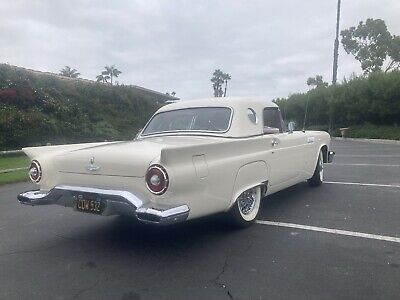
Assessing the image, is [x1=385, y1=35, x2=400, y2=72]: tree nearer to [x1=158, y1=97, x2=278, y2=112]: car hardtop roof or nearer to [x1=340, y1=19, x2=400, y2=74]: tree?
[x1=340, y1=19, x2=400, y2=74]: tree

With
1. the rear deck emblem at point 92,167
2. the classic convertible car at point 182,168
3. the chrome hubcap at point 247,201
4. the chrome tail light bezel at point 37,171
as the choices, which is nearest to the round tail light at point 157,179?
the classic convertible car at point 182,168

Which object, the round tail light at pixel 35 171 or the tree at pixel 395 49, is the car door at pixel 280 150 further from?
the tree at pixel 395 49

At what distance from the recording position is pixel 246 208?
499 centimetres

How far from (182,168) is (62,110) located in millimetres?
21470

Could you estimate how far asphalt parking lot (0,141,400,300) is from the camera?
3.25 meters

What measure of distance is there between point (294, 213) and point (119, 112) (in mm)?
24709

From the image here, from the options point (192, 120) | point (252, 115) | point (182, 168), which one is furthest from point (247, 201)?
point (182, 168)

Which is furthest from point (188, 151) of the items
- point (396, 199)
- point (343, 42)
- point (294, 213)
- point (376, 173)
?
point (343, 42)

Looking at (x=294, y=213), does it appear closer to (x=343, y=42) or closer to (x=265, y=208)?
(x=265, y=208)

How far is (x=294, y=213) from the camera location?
5.62 m

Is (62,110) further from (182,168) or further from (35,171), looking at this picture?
(182,168)

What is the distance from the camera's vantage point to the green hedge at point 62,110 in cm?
2000

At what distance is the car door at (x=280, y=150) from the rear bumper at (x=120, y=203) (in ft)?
6.76

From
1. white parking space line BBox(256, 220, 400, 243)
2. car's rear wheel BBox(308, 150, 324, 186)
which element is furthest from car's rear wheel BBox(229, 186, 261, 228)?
car's rear wheel BBox(308, 150, 324, 186)
